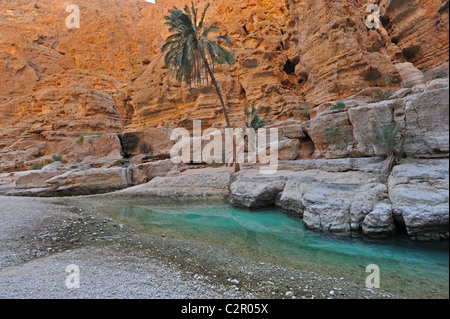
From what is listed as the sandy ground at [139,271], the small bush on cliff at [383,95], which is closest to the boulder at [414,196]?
the sandy ground at [139,271]

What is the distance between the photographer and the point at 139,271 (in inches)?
161

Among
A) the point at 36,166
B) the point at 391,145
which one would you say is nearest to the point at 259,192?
the point at 391,145

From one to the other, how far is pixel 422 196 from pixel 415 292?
2.60m

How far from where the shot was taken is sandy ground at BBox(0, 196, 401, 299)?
336cm

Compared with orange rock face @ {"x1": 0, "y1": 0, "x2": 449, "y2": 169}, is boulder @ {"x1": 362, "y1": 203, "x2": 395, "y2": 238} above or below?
below

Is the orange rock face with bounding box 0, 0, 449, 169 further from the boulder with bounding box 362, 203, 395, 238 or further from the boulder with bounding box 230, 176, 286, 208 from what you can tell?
the boulder with bounding box 230, 176, 286, 208

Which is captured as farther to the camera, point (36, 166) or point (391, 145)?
point (36, 166)

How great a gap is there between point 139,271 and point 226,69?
26.1 m

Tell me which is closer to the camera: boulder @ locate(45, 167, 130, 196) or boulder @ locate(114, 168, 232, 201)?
boulder @ locate(114, 168, 232, 201)

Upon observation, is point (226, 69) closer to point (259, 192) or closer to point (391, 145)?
point (259, 192)

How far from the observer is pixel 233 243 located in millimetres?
6199

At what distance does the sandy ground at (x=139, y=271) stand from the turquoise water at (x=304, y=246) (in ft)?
1.90

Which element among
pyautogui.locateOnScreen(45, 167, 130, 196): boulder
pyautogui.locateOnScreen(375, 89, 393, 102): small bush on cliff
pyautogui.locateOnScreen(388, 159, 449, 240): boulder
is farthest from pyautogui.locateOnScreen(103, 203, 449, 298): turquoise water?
pyautogui.locateOnScreen(375, 89, 393, 102): small bush on cliff

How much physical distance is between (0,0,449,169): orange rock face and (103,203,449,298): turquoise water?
323cm
